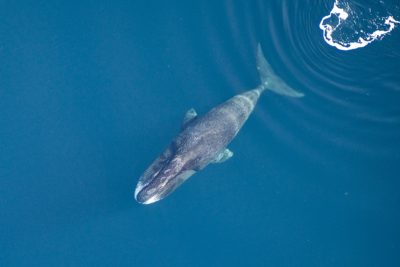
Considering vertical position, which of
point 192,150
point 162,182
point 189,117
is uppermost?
point 189,117

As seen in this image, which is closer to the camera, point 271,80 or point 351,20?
point 351,20

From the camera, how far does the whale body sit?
1016cm

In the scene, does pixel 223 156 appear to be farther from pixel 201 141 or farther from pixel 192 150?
pixel 192 150

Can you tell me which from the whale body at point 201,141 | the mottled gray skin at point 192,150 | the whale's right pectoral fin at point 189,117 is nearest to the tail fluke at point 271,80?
the whale body at point 201,141

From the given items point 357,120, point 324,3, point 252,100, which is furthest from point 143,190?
point 324,3

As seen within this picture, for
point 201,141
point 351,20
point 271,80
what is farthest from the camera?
point 271,80

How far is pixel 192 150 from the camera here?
422 inches

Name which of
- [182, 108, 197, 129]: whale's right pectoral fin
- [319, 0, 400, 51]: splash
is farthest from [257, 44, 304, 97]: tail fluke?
[182, 108, 197, 129]: whale's right pectoral fin

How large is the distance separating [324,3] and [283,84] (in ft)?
9.69

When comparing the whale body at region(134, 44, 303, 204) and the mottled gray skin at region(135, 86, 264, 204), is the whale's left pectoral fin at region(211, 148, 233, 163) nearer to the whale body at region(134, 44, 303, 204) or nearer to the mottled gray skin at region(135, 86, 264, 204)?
the whale body at region(134, 44, 303, 204)

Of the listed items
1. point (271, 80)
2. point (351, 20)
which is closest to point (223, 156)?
point (271, 80)

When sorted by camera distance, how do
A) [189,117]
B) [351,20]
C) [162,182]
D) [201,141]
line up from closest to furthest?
[162,182], [201,141], [189,117], [351,20]

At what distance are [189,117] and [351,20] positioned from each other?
20.7ft

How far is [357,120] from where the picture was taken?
43.6 ft
